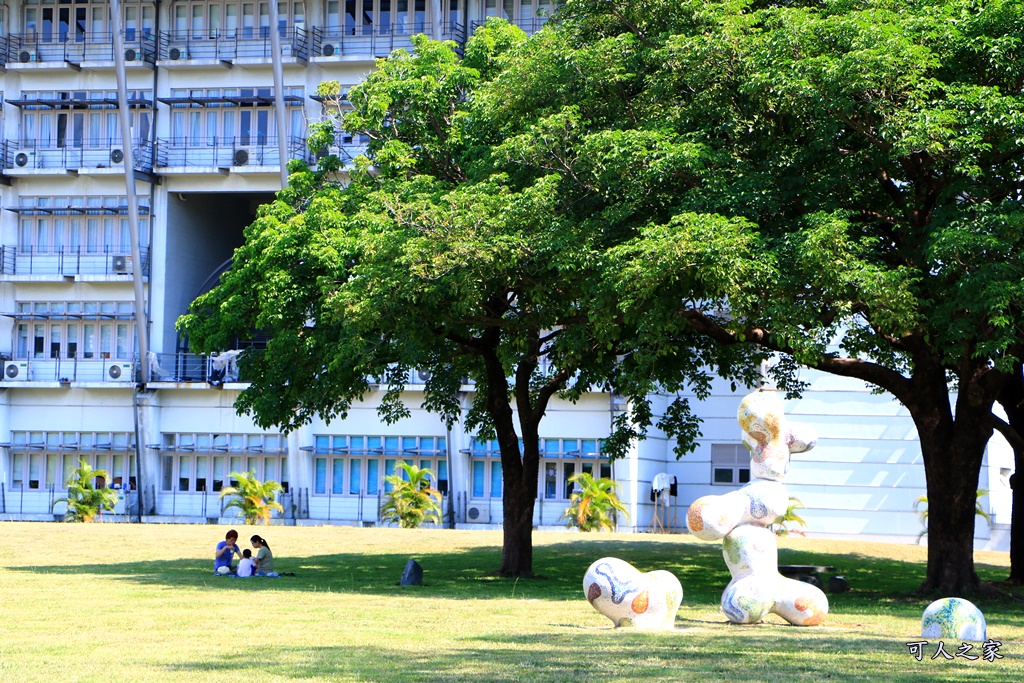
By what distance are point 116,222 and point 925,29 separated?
1479 inches

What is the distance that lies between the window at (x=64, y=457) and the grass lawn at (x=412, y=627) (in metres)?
21.4

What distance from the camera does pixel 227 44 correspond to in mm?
49219

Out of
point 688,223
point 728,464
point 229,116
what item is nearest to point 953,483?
point 688,223

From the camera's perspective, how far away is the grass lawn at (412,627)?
10.7 m

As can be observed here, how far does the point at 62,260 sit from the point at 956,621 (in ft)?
140

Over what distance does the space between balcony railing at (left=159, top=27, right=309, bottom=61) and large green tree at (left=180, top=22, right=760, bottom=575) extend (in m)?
23.8

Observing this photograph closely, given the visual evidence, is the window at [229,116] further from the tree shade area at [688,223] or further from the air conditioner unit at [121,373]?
the tree shade area at [688,223]

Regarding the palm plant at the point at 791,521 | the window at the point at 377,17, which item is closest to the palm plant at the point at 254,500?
the palm plant at the point at 791,521

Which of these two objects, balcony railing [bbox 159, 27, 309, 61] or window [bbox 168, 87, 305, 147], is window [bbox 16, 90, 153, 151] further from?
balcony railing [bbox 159, 27, 309, 61]

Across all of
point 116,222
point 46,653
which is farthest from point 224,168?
point 46,653

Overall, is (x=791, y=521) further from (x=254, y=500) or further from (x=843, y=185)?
(x=843, y=185)

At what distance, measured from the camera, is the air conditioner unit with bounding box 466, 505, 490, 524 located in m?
47.2

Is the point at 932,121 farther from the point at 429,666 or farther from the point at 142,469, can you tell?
the point at 142,469

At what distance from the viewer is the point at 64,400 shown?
49.8 meters
